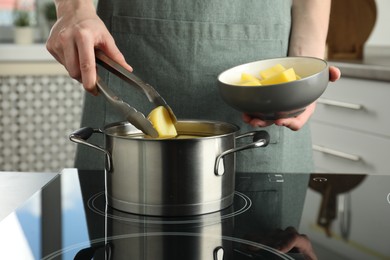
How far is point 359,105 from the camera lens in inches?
78.8

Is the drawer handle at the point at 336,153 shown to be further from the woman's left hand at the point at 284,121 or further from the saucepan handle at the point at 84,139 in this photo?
the saucepan handle at the point at 84,139

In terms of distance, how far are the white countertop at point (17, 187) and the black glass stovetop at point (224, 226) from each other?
3 cm

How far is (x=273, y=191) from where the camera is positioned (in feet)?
2.81

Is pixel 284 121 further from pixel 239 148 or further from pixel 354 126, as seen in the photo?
pixel 354 126

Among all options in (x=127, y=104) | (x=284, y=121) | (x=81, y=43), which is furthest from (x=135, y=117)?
(x=284, y=121)

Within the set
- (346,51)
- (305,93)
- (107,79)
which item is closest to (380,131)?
(346,51)

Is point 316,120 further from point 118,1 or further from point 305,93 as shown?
point 305,93

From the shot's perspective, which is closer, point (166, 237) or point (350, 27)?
point (166, 237)

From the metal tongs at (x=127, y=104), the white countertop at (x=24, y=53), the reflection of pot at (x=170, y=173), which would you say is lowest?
the white countertop at (x=24, y=53)

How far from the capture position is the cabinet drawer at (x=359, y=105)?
6.29 ft

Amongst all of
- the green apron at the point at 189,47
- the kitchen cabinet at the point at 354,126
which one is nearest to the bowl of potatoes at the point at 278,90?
the green apron at the point at 189,47

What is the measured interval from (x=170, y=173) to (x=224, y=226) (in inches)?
3.3

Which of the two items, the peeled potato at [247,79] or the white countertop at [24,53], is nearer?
the peeled potato at [247,79]

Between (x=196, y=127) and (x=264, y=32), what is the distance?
0.35 metres
